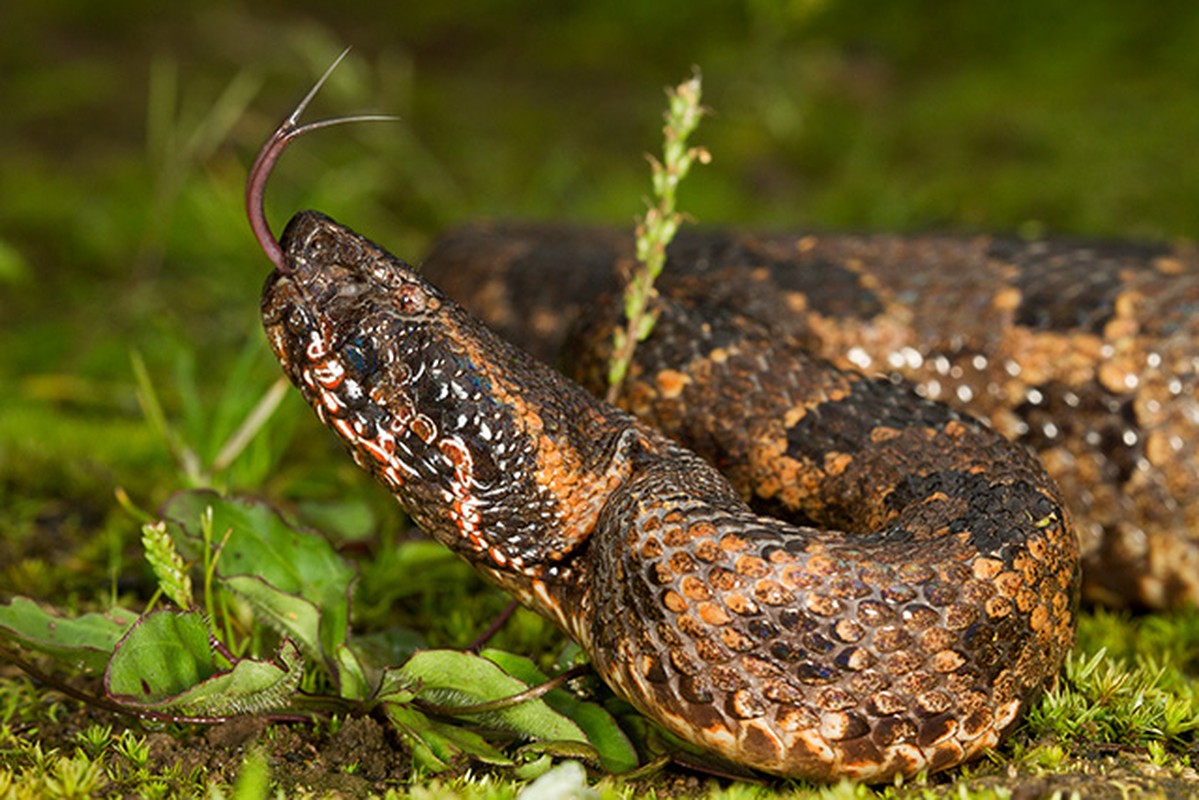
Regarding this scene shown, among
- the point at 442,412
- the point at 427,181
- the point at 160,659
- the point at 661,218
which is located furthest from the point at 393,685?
the point at 427,181

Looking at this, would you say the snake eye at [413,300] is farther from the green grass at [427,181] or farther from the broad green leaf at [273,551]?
the green grass at [427,181]

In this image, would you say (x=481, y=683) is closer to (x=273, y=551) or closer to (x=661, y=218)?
(x=273, y=551)

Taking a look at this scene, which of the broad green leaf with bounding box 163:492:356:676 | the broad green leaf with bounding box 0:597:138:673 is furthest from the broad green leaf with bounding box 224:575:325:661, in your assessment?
the broad green leaf with bounding box 0:597:138:673

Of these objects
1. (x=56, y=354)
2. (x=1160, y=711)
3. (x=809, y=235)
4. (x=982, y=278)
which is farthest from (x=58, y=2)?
(x=1160, y=711)

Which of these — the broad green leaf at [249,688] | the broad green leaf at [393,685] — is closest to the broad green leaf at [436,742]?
the broad green leaf at [393,685]

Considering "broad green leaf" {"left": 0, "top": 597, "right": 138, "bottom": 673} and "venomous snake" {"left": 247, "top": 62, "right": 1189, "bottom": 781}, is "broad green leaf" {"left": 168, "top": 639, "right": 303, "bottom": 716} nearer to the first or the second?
"broad green leaf" {"left": 0, "top": 597, "right": 138, "bottom": 673}

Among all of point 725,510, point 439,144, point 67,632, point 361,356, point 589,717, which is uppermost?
point 439,144
